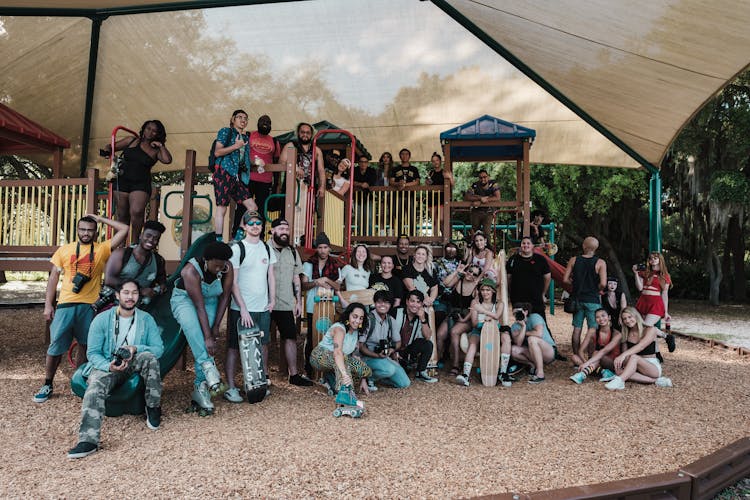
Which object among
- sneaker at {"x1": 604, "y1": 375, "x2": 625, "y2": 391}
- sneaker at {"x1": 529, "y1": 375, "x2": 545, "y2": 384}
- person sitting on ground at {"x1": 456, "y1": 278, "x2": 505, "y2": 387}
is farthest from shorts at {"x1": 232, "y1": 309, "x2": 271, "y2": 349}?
sneaker at {"x1": 604, "y1": 375, "x2": 625, "y2": 391}

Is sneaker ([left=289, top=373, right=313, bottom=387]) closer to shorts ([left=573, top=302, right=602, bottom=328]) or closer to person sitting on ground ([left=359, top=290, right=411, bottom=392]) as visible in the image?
person sitting on ground ([left=359, top=290, right=411, bottom=392])

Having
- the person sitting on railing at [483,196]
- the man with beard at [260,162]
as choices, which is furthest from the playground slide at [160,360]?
the person sitting on railing at [483,196]

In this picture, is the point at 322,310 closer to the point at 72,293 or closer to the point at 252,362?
the point at 252,362

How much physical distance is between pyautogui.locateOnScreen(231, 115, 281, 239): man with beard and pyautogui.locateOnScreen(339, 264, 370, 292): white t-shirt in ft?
4.40

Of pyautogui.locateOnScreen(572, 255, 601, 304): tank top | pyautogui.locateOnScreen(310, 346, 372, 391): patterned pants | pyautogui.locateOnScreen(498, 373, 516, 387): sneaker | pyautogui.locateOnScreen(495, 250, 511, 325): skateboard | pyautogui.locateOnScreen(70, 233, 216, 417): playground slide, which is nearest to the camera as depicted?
pyautogui.locateOnScreen(70, 233, 216, 417): playground slide

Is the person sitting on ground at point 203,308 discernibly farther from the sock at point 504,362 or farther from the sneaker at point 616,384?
the sneaker at point 616,384

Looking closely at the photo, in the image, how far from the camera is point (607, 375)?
22.0 feet

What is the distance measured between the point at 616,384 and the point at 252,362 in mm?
→ 4149

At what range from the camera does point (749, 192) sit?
14688 millimetres

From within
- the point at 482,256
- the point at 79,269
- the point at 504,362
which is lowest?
Result: the point at 504,362

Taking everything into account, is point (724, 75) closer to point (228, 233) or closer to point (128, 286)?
point (228, 233)

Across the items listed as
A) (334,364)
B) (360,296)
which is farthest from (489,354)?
(334,364)

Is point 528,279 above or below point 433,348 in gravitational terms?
above

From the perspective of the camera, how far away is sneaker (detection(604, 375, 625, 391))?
20.6ft
